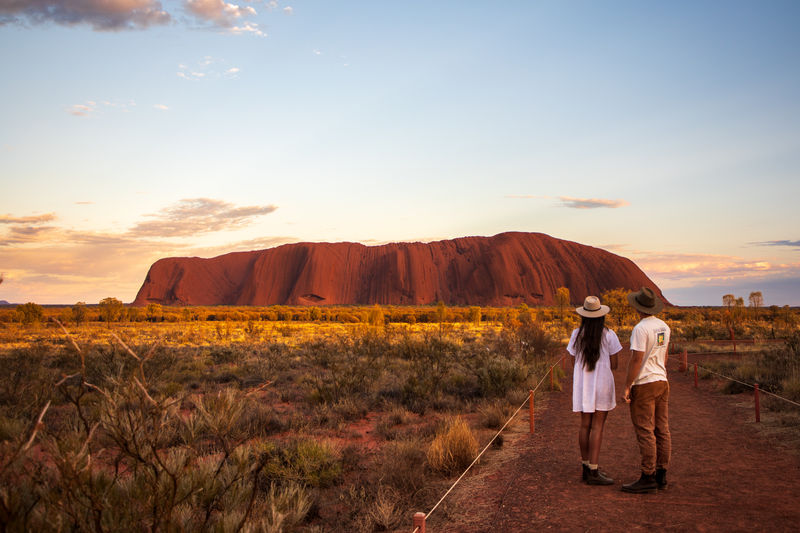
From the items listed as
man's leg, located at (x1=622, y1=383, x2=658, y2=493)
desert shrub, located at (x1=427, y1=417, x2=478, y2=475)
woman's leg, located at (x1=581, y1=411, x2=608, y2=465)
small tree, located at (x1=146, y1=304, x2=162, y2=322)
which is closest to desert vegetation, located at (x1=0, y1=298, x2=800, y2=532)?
desert shrub, located at (x1=427, y1=417, x2=478, y2=475)

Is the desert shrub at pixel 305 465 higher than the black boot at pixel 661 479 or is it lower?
lower

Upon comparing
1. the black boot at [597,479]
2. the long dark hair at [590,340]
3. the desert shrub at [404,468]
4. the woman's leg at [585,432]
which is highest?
the long dark hair at [590,340]

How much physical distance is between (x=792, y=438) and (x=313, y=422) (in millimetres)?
7427

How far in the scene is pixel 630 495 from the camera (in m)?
5.07

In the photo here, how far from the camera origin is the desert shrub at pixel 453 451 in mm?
6555

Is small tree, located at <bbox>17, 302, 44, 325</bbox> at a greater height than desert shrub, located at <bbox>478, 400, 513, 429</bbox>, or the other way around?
small tree, located at <bbox>17, 302, 44, 325</bbox>

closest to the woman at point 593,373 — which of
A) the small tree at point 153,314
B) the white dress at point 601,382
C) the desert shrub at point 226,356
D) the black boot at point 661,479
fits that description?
the white dress at point 601,382

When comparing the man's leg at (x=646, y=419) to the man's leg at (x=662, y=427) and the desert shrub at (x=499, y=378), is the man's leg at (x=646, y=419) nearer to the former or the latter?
the man's leg at (x=662, y=427)

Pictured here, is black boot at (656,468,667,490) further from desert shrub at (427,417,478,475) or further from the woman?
desert shrub at (427,417,478,475)

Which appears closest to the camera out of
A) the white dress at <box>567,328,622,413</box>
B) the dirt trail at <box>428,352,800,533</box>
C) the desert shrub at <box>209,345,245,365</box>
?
the dirt trail at <box>428,352,800,533</box>

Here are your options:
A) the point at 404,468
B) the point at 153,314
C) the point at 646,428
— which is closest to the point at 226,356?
the point at 404,468

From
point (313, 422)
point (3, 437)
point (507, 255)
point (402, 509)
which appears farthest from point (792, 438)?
point (507, 255)

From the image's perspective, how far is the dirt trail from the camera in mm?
4465

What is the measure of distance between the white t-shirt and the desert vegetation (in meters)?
2.64
